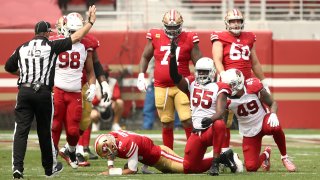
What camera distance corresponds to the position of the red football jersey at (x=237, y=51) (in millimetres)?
11805

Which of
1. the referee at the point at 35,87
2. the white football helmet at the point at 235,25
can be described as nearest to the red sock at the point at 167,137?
the white football helmet at the point at 235,25

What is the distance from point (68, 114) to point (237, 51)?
203 centimetres

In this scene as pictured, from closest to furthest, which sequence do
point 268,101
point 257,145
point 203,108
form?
point 203,108, point 268,101, point 257,145

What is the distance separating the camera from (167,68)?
Result: 11.9 meters

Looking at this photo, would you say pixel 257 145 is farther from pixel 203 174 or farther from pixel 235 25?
pixel 235 25

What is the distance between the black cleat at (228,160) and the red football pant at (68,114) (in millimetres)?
1963

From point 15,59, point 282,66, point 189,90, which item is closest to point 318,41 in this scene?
point 282,66

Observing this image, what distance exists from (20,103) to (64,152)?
7.22 feet

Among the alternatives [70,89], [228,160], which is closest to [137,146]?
[228,160]

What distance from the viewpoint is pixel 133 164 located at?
10.3m

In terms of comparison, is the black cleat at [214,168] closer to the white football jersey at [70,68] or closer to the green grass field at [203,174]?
the green grass field at [203,174]

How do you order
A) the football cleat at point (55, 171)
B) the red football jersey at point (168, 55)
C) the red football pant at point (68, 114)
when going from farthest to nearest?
the red football jersey at point (168, 55) → the red football pant at point (68, 114) → the football cleat at point (55, 171)

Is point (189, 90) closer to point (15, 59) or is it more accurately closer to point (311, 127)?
point (15, 59)

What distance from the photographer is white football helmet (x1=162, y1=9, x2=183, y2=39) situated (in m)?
11.8
